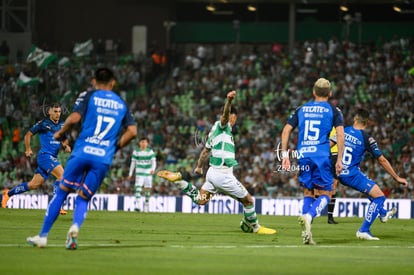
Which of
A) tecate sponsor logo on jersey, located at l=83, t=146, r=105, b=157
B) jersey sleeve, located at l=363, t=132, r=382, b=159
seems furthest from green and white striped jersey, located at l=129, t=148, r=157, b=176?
tecate sponsor logo on jersey, located at l=83, t=146, r=105, b=157

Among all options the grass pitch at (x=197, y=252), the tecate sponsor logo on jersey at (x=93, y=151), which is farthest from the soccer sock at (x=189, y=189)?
the tecate sponsor logo on jersey at (x=93, y=151)

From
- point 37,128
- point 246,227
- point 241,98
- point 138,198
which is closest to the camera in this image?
point 246,227

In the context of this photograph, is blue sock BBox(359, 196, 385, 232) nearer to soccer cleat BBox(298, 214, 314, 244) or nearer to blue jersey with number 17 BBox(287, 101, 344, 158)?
blue jersey with number 17 BBox(287, 101, 344, 158)

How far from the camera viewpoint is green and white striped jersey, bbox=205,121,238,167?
760 inches

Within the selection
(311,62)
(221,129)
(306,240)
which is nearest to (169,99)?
(311,62)

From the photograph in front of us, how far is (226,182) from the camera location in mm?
19375

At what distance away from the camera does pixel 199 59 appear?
4931cm

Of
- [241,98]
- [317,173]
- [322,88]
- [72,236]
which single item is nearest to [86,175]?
[72,236]

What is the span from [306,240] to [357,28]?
37909 mm

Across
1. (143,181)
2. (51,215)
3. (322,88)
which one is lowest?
(143,181)

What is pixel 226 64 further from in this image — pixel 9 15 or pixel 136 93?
pixel 9 15

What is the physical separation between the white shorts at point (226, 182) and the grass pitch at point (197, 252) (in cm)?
87

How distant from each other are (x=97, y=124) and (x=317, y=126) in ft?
13.5

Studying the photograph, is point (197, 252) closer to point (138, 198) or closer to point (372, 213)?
point (372, 213)
